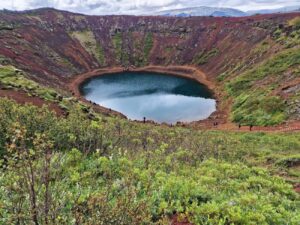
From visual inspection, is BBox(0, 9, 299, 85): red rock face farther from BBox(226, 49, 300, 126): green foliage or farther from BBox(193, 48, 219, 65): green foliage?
BBox(226, 49, 300, 126): green foliage

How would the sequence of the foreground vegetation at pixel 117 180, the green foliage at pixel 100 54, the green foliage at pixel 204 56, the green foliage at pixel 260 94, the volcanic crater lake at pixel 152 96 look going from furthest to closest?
the green foliage at pixel 100 54, the green foliage at pixel 204 56, the volcanic crater lake at pixel 152 96, the green foliage at pixel 260 94, the foreground vegetation at pixel 117 180

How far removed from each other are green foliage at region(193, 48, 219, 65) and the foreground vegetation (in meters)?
75.2

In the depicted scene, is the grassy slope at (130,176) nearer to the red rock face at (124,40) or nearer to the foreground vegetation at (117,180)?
the foreground vegetation at (117,180)

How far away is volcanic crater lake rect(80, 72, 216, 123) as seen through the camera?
62.7m

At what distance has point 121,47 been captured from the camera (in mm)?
114250

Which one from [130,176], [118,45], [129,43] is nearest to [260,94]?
[130,176]

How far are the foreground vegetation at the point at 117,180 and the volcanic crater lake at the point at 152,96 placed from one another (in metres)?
38.3

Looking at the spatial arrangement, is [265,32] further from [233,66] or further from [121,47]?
[121,47]

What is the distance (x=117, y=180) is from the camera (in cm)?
1216

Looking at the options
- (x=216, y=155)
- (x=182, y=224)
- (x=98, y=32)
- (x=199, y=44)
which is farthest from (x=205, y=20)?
(x=182, y=224)

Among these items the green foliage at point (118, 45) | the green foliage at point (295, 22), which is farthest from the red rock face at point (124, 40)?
the green foliage at point (295, 22)

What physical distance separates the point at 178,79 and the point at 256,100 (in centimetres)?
3718

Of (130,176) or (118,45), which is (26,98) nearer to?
(130,176)

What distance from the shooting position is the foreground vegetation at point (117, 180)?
21.7ft
